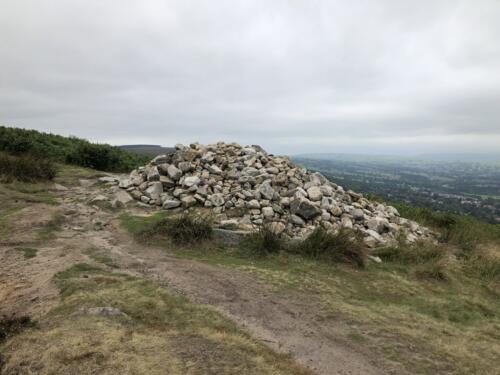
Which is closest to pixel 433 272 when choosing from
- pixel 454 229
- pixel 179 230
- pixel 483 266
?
pixel 483 266

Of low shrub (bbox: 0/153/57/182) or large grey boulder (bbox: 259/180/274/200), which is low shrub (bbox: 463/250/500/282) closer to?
large grey boulder (bbox: 259/180/274/200)

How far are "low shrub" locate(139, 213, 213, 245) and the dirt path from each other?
0.55 metres

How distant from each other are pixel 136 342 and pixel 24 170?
1188 cm

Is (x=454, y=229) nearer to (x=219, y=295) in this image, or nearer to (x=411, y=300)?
(x=411, y=300)

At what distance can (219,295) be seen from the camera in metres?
6.02

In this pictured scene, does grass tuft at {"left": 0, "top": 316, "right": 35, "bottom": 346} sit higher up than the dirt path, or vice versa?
grass tuft at {"left": 0, "top": 316, "right": 35, "bottom": 346}

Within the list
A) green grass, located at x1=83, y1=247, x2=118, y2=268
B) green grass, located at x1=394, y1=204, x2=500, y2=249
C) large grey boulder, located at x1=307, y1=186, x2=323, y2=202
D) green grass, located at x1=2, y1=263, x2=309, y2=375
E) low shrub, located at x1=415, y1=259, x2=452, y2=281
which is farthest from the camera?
green grass, located at x1=394, y1=204, x2=500, y2=249

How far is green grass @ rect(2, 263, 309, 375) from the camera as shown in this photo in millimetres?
3699

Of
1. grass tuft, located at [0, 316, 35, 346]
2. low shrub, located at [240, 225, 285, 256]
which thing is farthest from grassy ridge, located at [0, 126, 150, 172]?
grass tuft, located at [0, 316, 35, 346]

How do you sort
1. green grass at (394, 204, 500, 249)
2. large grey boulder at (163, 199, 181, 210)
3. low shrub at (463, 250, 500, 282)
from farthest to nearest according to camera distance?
green grass at (394, 204, 500, 249) → large grey boulder at (163, 199, 181, 210) → low shrub at (463, 250, 500, 282)

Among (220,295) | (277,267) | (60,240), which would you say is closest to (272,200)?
(277,267)

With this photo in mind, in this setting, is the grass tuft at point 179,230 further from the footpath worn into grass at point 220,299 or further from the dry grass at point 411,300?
the dry grass at point 411,300

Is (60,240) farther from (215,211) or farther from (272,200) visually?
(272,200)

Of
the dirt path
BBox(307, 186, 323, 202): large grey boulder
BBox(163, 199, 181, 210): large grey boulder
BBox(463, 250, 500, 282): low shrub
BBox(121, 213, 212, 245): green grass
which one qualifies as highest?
BBox(307, 186, 323, 202): large grey boulder
